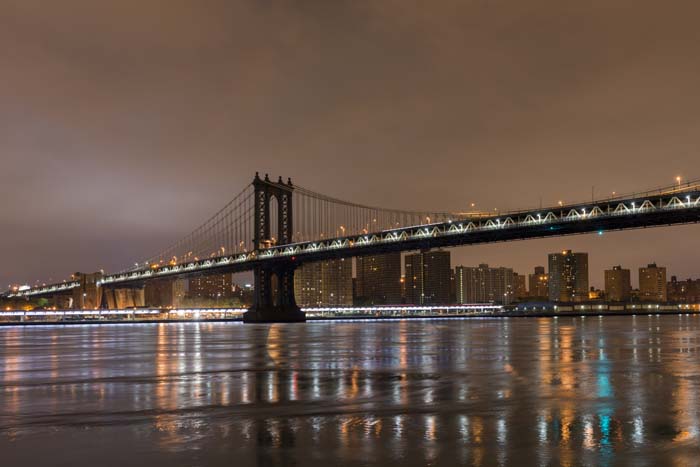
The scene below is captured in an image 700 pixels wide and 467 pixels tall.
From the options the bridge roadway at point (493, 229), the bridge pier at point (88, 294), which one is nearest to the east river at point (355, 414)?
the bridge roadway at point (493, 229)

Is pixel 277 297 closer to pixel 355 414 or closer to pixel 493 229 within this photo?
pixel 493 229

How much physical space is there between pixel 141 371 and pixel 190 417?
12.4 metres

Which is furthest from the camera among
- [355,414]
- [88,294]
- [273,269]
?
[88,294]

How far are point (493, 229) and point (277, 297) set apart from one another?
127 feet

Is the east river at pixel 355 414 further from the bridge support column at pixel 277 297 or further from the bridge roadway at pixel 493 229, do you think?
the bridge support column at pixel 277 297

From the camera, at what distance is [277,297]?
121062mm

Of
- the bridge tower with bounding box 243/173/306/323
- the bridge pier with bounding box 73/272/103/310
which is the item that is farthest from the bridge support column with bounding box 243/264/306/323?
the bridge pier with bounding box 73/272/103/310

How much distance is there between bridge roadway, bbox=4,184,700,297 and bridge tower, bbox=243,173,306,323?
223 centimetres

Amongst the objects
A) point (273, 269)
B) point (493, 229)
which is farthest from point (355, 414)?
point (273, 269)

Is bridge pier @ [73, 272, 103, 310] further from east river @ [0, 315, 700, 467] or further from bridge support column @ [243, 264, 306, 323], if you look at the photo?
east river @ [0, 315, 700, 467]

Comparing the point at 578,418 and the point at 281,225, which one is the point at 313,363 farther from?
the point at 281,225

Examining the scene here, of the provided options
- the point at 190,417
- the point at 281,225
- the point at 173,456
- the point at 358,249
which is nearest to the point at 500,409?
the point at 190,417

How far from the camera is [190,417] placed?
15.4 meters

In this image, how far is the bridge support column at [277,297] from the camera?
117 meters
